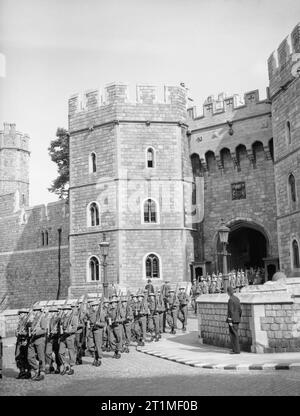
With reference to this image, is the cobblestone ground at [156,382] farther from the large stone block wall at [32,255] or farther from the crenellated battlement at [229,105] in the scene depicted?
the large stone block wall at [32,255]

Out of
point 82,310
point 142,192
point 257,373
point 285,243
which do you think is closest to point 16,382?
point 82,310

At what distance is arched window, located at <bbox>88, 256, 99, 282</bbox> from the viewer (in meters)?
26.9

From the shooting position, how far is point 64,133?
3897 cm

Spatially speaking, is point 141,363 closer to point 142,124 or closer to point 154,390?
point 154,390

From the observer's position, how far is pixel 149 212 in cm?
2662

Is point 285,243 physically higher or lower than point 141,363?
higher

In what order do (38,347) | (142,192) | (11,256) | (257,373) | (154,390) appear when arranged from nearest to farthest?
(154,390) → (257,373) → (38,347) → (142,192) → (11,256)

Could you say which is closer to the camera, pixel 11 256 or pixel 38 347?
pixel 38 347

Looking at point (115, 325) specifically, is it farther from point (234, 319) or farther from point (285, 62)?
point (285, 62)

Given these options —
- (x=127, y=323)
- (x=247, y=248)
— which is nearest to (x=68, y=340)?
(x=127, y=323)

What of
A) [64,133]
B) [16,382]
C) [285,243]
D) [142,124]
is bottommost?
[16,382]

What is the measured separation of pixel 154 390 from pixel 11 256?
101 feet

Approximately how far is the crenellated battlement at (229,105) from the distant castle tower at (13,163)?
20.3 meters

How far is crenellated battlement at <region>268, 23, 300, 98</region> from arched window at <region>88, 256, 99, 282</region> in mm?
11587
